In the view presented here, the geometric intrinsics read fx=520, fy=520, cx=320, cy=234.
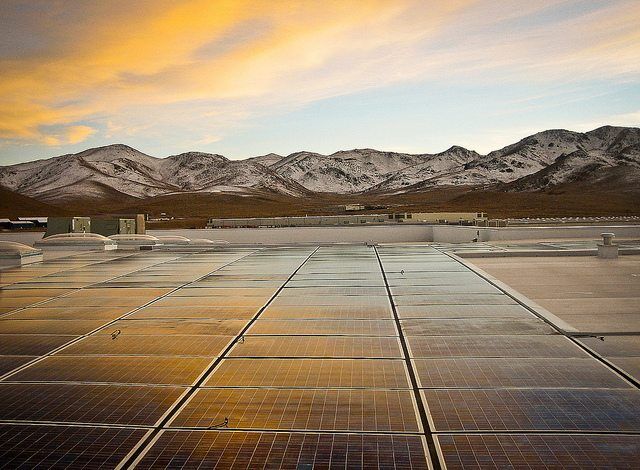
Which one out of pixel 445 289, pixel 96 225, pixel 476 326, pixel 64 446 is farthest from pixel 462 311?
pixel 96 225

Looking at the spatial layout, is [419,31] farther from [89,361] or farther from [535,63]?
[89,361]

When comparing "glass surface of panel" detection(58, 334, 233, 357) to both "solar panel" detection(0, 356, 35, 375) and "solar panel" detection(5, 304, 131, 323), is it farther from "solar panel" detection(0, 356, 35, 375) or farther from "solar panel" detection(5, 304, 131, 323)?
"solar panel" detection(5, 304, 131, 323)

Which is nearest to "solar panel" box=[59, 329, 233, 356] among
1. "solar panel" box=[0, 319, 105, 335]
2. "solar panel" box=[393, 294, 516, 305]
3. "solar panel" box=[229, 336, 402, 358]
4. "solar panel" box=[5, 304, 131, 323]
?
"solar panel" box=[229, 336, 402, 358]

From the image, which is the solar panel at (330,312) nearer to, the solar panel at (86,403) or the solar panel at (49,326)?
the solar panel at (49,326)

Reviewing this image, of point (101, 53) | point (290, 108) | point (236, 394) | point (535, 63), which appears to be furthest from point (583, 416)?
point (290, 108)

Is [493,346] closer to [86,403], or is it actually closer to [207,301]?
[86,403]

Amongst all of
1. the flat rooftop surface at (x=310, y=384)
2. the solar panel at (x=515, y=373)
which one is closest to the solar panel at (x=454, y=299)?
the flat rooftop surface at (x=310, y=384)
